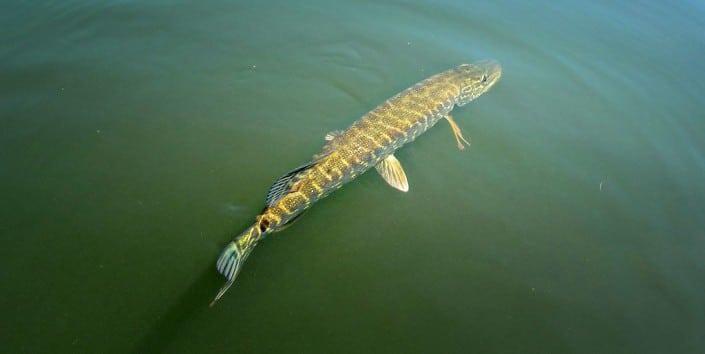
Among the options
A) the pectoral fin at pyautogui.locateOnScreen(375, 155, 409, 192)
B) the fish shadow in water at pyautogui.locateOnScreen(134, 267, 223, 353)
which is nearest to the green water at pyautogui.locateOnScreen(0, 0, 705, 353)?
the fish shadow in water at pyautogui.locateOnScreen(134, 267, 223, 353)

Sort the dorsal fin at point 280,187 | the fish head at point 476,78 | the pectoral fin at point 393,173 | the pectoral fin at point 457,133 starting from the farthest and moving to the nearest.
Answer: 1. the fish head at point 476,78
2. the pectoral fin at point 457,133
3. the pectoral fin at point 393,173
4. the dorsal fin at point 280,187

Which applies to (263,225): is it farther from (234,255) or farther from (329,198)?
(329,198)

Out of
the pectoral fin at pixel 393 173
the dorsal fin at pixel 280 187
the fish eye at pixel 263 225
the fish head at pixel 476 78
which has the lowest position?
the pectoral fin at pixel 393 173

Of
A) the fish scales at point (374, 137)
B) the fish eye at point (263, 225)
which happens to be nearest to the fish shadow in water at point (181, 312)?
the fish eye at point (263, 225)

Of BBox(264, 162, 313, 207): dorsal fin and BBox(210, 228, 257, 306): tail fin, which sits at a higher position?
BBox(264, 162, 313, 207): dorsal fin

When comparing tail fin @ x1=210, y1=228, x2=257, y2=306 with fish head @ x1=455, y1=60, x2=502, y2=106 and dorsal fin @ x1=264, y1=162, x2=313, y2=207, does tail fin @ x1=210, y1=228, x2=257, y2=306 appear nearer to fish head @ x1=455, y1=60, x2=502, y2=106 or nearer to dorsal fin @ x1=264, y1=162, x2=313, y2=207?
dorsal fin @ x1=264, y1=162, x2=313, y2=207

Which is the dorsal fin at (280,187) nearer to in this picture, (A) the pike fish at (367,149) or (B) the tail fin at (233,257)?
(A) the pike fish at (367,149)

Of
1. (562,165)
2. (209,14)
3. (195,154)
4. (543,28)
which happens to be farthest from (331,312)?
(543,28)
